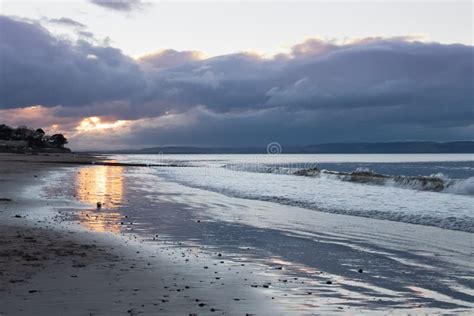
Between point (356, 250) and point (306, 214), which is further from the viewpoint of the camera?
point (306, 214)

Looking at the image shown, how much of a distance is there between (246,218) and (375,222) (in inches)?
196

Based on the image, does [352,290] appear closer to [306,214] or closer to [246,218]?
[246,218]

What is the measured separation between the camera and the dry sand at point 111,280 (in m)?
6.42

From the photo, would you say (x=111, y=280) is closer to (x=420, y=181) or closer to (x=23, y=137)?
(x=420, y=181)

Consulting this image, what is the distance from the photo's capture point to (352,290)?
25.3 ft

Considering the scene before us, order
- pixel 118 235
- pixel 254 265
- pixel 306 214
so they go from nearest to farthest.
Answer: pixel 254 265 < pixel 118 235 < pixel 306 214

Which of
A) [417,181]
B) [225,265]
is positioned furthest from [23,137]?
[225,265]

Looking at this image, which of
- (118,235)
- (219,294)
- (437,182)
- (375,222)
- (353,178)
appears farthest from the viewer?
(353,178)

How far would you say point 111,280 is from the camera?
789cm

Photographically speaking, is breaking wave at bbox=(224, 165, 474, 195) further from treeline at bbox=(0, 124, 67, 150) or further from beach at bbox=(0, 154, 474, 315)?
treeline at bbox=(0, 124, 67, 150)

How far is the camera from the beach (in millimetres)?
6715

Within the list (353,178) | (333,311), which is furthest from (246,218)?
(353,178)

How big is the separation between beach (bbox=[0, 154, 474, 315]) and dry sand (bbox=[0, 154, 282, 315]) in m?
0.02

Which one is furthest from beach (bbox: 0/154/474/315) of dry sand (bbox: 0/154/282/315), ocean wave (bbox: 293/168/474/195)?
ocean wave (bbox: 293/168/474/195)
